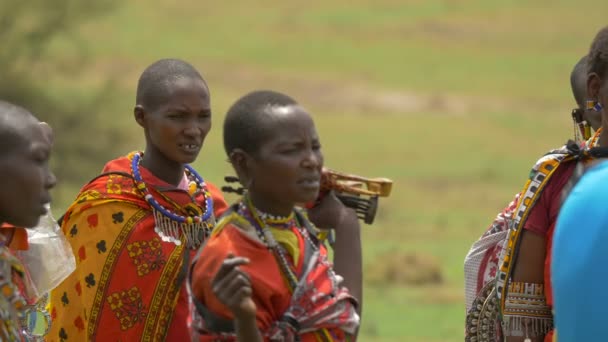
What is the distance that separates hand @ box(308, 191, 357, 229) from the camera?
18.6 feet

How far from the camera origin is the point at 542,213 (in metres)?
5.65

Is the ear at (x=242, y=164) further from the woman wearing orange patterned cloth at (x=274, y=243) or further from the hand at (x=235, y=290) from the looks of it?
the hand at (x=235, y=290)

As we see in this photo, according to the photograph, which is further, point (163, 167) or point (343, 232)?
point (163, 167)

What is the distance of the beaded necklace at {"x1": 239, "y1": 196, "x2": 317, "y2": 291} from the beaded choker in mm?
1370

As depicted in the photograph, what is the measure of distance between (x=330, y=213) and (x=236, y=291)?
3.90ft

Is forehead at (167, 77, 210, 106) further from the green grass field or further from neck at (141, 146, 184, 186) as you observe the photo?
the green grass field

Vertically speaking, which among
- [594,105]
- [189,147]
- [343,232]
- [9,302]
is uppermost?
[594,105]

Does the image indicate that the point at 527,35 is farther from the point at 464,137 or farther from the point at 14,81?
the point at 14,81

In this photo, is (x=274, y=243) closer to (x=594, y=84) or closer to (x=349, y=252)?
(x=349, y=252)

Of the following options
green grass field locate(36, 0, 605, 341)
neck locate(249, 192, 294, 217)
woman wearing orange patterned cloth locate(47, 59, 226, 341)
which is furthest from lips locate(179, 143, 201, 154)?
green grass field locate(36, 0, 605, 341)

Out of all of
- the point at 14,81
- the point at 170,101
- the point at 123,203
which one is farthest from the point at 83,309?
the point at 14,81

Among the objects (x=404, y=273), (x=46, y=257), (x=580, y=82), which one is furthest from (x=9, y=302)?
(x=404, y=273)

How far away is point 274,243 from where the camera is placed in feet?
16.1

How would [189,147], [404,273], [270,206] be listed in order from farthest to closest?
[404,273], [189,147], [270,206]
